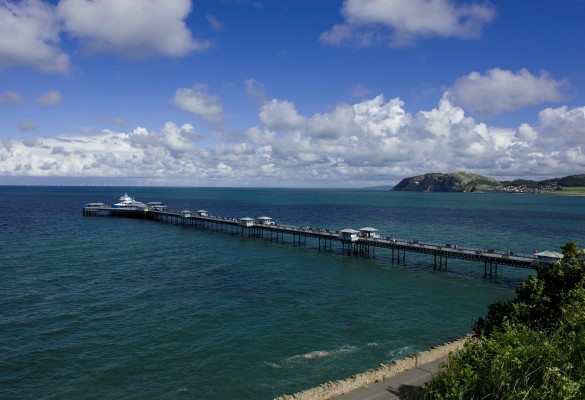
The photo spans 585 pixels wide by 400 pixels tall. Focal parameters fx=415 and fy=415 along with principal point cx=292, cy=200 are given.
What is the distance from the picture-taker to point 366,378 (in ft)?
86.0

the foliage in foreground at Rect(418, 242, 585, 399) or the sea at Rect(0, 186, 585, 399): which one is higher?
the foliage in foreground at Rect(418, 242, 585, 399)

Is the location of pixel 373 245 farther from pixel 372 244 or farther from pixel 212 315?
pixel 212 315

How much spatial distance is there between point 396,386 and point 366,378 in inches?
76.4

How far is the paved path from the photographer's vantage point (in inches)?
974

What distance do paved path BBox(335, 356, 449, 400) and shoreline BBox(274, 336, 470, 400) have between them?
0.27 m

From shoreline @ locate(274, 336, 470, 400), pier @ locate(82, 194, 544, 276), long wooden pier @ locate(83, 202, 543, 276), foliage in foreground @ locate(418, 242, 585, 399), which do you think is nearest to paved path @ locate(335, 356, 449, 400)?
shoreline @ locate(274, 336, 470, 400)

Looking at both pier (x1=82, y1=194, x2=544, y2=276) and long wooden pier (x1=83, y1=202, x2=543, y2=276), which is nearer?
pier (x1=82, y1=194, x2=544, y2=276)

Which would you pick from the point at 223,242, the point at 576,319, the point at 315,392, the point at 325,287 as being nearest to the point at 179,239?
the point at 223,242

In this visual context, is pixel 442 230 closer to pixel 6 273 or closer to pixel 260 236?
pixel 260 236

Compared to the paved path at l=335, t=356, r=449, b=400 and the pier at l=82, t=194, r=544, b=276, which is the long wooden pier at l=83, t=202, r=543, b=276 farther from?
the paved path at l=335, t=356, r=449, b=400

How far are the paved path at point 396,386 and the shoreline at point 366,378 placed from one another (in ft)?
0.87

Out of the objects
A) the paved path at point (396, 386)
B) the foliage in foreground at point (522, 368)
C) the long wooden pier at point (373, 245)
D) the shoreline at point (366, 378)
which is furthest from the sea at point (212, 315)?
the foliage in foreground at point (522, 368)

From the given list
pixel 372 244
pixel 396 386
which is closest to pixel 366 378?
pixel 396 386

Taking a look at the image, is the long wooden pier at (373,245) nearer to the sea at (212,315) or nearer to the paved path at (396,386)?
the sea at (212,315)
